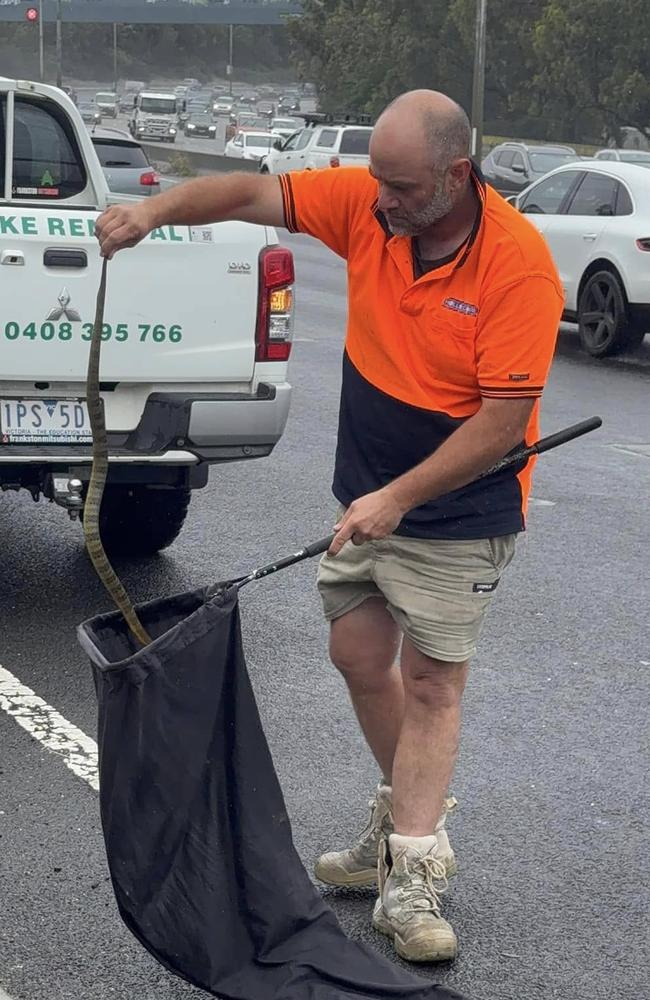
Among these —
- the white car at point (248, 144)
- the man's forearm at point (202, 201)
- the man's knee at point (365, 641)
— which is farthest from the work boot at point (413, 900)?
the white car at point (248, 144)

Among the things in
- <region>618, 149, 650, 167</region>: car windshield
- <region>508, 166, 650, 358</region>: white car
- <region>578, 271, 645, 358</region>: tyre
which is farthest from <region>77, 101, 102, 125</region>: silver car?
<region>578, 271, 645, 358</region>: tyre

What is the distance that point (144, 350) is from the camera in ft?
19.3

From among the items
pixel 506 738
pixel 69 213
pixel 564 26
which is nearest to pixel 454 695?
pixel 506 738

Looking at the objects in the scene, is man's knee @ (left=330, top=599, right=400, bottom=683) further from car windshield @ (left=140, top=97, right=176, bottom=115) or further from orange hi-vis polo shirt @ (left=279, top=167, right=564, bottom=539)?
car windshield @ (left=140, top=97, right=176, bottom=115)

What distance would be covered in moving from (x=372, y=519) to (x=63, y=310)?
8.58 ft

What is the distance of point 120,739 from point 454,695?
0.91 metres

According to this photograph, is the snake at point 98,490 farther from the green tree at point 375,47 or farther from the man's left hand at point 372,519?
the green tree at point 375,47

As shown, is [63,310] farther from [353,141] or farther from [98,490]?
[353,141]

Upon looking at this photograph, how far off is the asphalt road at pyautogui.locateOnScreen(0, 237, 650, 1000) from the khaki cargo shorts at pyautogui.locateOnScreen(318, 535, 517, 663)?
0.69m

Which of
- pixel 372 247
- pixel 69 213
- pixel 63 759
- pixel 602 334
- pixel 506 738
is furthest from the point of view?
pixel 602 334

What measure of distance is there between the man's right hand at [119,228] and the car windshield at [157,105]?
245 ft

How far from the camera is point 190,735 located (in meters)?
3.23

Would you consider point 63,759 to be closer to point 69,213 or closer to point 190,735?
point 190,735

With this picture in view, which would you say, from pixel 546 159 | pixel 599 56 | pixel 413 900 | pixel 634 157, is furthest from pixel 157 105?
pixel 413 900
